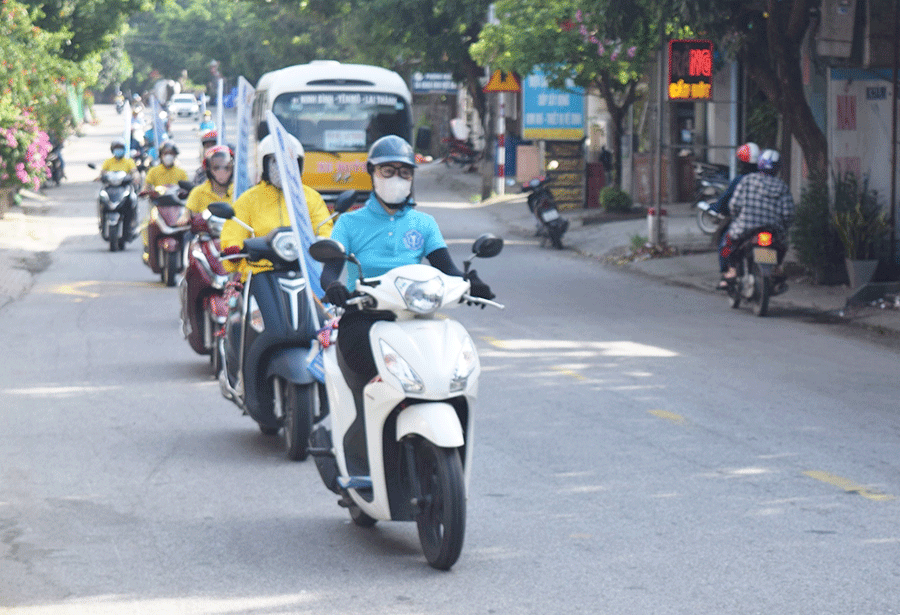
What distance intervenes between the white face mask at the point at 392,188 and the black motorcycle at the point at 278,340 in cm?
177

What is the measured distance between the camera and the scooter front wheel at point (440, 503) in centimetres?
564

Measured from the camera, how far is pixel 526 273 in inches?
811

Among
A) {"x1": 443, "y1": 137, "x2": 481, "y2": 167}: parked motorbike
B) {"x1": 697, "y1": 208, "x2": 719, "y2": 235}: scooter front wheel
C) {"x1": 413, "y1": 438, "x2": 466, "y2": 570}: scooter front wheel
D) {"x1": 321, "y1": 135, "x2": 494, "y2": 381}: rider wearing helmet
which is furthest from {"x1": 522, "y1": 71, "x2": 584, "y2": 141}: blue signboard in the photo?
{"x1": 413, "y1": 438, "x2": 466, "y2": 570}: scooter front wheel

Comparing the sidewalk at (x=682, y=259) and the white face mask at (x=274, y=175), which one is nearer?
the white face mask at (x=274, y=175)

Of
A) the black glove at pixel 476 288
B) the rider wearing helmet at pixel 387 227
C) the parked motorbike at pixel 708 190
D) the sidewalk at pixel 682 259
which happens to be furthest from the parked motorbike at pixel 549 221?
the black glove at pixel 476 288

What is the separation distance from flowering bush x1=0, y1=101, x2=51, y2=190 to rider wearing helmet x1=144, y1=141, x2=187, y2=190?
9.56m

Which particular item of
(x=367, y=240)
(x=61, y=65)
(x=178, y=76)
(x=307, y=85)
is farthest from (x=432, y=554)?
(x=178, y=76)

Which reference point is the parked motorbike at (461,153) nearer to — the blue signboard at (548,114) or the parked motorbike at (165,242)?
the blue signboard at (548,114)

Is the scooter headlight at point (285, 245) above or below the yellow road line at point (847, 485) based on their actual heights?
above

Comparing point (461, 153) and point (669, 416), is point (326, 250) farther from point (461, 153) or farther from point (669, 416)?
point (461, 153)

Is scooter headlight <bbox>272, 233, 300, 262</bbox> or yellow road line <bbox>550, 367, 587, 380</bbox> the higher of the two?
scooter headlight <bbox>272, 233, 300, 262</bbox>

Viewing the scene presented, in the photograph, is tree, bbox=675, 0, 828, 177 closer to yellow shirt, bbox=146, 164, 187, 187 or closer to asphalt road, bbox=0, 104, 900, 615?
asphalt road, bbox=0, 104, 900, 615

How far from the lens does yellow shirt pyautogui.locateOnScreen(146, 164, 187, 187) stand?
1906 centimetres

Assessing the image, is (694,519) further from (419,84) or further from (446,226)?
(419,84)
